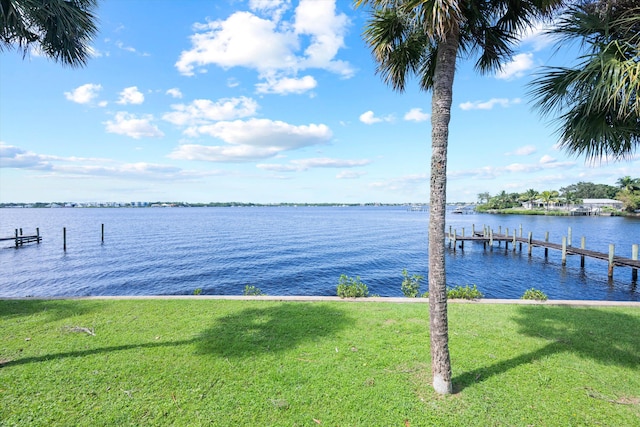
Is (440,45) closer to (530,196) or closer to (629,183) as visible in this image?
(629,183)

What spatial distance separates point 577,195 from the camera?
116 metres

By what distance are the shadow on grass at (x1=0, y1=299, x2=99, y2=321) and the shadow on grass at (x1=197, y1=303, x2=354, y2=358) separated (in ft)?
12.0

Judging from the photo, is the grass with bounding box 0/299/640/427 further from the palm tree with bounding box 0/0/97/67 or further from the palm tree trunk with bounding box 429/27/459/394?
the palm tree with bounding box 0/0/97/67

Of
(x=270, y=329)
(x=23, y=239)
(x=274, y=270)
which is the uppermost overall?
(x=270, y=329)

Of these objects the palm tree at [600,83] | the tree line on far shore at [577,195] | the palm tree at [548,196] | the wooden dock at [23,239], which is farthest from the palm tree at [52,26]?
the palm tree at [548,196]

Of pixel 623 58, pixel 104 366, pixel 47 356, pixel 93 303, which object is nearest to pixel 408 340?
pixel 104 366

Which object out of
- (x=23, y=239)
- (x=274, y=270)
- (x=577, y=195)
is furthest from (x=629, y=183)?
(x=23, y=239)

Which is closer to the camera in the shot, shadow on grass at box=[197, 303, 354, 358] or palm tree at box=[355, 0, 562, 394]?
palm tree at box=[355, 0, 562, 394]

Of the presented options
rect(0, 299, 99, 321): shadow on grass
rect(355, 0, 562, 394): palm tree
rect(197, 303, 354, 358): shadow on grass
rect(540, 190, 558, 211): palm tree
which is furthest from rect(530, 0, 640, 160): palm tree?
rect(540, 190, 558, 211): palm tree

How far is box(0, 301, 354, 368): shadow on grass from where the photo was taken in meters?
5.39

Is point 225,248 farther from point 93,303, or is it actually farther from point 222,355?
point 222,355

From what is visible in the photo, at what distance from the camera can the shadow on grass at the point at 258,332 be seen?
5.39 meters

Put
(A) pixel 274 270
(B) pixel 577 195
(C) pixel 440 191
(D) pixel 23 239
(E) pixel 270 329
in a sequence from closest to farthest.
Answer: (C) pixel 440 191 → (E) pixel 270 329 → (A) pixel 274 270 → (D) pixel 23 239 → (B) pixel 577 195

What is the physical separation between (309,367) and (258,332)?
174cm
